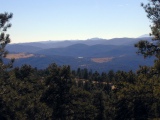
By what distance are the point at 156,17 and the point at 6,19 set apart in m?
14.9

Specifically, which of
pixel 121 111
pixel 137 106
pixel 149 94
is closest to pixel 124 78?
pixel 121 111

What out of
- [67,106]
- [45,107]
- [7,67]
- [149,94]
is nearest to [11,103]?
[7,67]

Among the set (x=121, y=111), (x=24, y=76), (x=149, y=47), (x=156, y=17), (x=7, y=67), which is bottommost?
(x=121, y=111)

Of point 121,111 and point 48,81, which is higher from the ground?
point 48,81

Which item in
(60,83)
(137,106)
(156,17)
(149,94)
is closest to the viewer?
(156,17)

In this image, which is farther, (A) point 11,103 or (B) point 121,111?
(B) point 121,111

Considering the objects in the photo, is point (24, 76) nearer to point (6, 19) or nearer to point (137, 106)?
point (137, 106)

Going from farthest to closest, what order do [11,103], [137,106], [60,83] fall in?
[60,83], [137,106], [11,103]

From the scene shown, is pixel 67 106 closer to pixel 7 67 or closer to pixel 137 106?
pixel 137 106

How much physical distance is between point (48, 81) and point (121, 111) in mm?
12594

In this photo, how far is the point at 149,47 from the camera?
2122 cm

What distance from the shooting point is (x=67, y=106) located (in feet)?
135

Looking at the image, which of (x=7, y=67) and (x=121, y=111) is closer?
(x=7, y=67)

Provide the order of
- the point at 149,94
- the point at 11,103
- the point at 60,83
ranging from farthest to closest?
the point at 60,83
the point at 149,94
the point at 11,103
